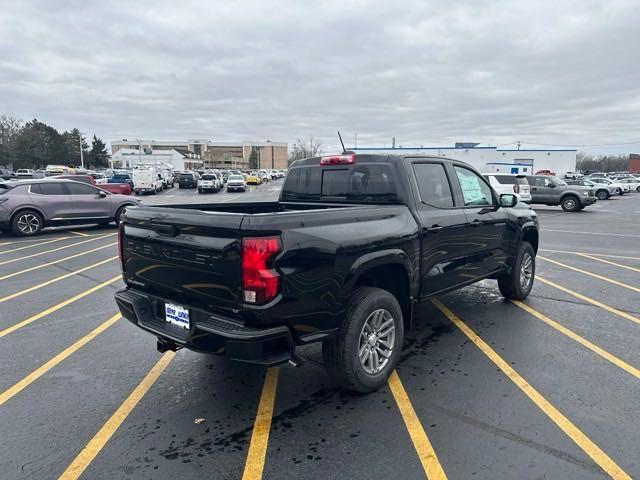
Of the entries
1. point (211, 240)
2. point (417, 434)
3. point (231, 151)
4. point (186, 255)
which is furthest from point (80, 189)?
point (231, 151)

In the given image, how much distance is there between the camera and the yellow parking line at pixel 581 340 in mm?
4039

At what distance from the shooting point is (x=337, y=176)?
4629 millimetres

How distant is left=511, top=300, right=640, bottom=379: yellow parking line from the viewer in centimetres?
404

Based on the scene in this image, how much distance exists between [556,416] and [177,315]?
114 inches

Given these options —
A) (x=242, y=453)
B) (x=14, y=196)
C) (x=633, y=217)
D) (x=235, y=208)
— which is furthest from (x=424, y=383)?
(x=633, y=217)

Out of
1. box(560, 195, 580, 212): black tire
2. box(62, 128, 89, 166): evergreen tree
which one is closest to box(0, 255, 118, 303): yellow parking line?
box(560, 195, 580, 212): black tire

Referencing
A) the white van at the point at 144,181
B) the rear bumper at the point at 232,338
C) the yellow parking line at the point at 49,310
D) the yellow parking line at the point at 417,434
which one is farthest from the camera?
the white van at the point at 144,181

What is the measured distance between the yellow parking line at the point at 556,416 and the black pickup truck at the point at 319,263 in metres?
0.74

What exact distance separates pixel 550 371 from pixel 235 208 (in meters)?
3.62

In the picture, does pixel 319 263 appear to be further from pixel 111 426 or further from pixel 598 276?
pixel 598 276

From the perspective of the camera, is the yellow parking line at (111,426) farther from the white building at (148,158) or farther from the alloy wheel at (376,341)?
the white building at (148,158)

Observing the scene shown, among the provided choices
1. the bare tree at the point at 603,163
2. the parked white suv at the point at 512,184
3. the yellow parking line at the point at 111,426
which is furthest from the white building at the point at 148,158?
the bare tree at the point at 603,163

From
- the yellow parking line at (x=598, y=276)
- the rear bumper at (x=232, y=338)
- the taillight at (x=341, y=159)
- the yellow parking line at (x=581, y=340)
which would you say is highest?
the taillight at (x=341, y=159)

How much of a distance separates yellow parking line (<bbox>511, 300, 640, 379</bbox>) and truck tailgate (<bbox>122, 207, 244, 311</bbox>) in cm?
361
